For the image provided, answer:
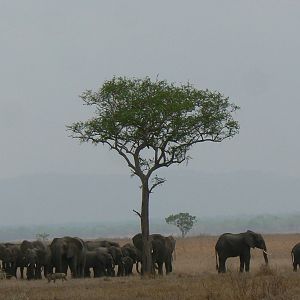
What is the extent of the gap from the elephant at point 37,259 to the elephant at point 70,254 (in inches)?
14.2

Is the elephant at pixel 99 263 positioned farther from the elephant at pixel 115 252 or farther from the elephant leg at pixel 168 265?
the elephant leg at pixel 168 265

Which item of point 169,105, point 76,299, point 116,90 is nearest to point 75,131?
point 116,90

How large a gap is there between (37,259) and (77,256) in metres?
2.05

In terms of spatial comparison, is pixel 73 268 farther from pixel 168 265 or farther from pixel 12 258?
pixel 168 265

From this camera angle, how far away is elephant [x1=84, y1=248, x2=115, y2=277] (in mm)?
37562

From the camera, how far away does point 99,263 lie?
37.8m

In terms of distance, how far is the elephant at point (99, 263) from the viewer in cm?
3756

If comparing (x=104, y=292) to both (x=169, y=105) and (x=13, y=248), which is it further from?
(x=13, y=248)

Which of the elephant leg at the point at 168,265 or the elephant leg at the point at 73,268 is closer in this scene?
the elephant leg at the point at 73,268

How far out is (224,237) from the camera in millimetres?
36281

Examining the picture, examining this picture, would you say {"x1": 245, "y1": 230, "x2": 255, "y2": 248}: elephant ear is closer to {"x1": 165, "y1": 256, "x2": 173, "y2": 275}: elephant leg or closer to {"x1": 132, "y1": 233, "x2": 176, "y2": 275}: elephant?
{"x1": 165, "y1": 256, "x2": 173, "y2": 275}: elephant leg

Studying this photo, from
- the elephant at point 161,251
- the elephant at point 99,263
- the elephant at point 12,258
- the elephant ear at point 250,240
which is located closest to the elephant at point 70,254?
the elephant at point 99,263

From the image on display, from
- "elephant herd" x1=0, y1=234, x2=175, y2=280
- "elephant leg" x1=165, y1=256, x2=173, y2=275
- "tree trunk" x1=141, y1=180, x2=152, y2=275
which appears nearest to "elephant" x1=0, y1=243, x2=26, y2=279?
"elephant herd" x1=0, y1=234, x2=175, y2=280

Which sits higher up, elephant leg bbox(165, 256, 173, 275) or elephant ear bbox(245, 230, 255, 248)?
elephant ear bbox(245, 230, 255, 248)
